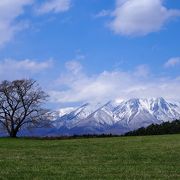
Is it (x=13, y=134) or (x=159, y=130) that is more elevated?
(x=13, y=134)

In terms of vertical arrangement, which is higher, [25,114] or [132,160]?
Answer: [25,114]

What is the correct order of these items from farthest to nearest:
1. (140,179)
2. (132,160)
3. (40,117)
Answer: (40,117), (132,160), (140,179)

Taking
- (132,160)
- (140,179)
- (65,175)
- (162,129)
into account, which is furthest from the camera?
(162,129)

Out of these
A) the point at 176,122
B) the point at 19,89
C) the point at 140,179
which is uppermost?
the point at 19,89

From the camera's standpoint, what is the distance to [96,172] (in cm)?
2169

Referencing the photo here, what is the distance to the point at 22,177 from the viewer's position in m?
19.9

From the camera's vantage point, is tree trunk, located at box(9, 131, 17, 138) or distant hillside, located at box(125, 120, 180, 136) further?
tree trunk, located at box(9, 131, 17, 138)

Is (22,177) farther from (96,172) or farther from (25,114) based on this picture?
(25,114)

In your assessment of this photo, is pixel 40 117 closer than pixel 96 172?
No

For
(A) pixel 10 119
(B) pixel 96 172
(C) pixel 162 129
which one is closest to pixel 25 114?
(A) pixel 10 119

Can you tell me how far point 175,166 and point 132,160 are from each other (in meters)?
4.20

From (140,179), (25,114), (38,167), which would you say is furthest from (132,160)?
(25,114)

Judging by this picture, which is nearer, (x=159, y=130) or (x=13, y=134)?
(x=159, y=130)

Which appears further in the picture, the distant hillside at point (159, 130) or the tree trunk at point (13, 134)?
the tree trunk at point (13, 134)
